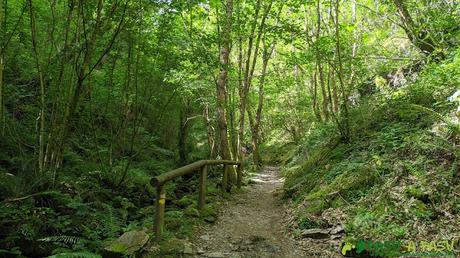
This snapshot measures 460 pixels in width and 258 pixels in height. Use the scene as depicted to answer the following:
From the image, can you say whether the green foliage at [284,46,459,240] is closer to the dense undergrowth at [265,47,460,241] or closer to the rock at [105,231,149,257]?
the dense undergrowth at [265,47,460,241]

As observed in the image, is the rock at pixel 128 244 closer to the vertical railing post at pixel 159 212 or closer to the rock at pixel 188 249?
the vertical railing post at pixel 159 212

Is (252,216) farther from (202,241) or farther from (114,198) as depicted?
(114,198)

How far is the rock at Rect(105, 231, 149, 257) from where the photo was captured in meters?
3.97

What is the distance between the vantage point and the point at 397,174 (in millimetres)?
5770

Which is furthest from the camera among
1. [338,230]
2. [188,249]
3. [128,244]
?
[338,230]

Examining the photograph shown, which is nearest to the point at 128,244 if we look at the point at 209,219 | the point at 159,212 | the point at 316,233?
the point at 159,212

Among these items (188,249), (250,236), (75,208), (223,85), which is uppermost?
(223,85)

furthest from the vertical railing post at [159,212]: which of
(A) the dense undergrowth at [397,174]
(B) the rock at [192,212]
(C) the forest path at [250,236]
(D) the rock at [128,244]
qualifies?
(A) the dense undergrowth at [397,174]

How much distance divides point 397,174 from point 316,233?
1.83m

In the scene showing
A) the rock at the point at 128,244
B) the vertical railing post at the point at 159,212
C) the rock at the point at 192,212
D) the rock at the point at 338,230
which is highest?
the vertical railing post at the point at 159,212

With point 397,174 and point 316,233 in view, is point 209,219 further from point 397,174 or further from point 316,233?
point 397,174

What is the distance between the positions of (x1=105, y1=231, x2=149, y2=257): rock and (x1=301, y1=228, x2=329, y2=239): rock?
8.91 feet

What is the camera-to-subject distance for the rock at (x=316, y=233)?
5347 millimetres

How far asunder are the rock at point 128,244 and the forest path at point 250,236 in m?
0.93
